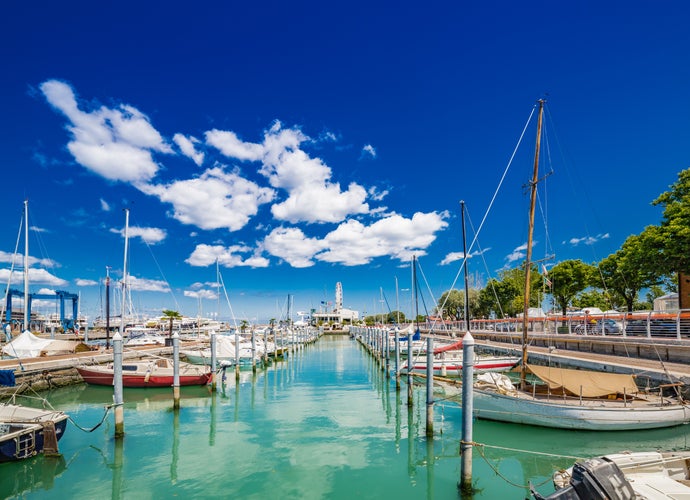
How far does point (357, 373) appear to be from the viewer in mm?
38375

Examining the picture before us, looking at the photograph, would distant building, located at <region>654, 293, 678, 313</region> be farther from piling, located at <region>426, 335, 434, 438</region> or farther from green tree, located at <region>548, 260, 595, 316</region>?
piling, located at <region>426, 335, 434, 438</region>

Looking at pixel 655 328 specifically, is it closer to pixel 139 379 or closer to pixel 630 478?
pixel 630 478

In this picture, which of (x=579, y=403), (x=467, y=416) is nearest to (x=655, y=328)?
(x=579, y=403)

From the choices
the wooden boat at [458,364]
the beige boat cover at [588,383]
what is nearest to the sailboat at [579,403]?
the beige boat cover at [588,383]

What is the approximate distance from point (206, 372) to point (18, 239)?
30.2 meters

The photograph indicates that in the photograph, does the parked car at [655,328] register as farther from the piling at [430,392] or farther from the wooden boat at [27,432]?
the wooden boat at [27,432]

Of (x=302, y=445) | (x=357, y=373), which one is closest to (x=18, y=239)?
(x=357, y=373)

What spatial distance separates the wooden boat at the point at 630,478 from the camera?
7383mm

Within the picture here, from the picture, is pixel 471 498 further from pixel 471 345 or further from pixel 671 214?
pixel 671 214

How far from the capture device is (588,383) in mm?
16922

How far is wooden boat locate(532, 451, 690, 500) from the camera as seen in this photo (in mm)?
7383

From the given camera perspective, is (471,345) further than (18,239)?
No

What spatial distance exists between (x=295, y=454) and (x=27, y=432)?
9.21 m

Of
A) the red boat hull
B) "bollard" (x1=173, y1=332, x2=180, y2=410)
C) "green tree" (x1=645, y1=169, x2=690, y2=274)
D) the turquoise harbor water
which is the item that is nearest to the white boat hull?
the turquoise harbor water
